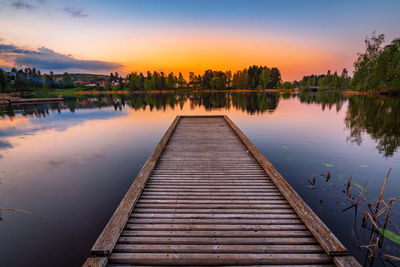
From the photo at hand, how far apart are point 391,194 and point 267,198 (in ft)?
20.6

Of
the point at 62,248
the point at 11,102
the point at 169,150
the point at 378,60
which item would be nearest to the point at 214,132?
the point at 169,150

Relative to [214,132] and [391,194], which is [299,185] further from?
[214,132]

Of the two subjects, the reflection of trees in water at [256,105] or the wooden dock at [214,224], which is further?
the reflection of trees in water at [256,105]

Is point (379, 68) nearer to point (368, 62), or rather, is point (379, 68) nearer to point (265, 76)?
point (368, 62)

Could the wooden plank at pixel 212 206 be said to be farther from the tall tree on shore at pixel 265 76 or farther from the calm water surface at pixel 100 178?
the tall tree on shore at pixel 265 76

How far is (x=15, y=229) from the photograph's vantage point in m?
5.32

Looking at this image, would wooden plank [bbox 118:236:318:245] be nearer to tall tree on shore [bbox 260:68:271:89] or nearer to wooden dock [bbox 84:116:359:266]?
wooden dock [bbox 84:116:359:266]

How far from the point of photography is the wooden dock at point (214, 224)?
3.18 m

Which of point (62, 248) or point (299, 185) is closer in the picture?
point (62, 248)

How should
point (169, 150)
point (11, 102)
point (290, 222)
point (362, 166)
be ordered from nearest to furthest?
point (290, 222)
point (169, 150)
point (362, 166)
point (11, 102)

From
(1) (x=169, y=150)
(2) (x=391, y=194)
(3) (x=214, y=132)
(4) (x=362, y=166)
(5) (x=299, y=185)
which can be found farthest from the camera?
(3) (x=214, y=132)

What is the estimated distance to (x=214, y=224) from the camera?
399 centimetres

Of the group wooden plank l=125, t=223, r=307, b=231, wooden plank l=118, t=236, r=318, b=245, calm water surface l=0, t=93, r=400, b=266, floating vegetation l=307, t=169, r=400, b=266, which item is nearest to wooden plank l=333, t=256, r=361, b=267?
wooden plank l=118, t=236, r=318, b=245

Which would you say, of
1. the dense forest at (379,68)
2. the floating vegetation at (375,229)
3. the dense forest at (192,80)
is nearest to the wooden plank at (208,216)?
the floating vegetation at (375,229)
